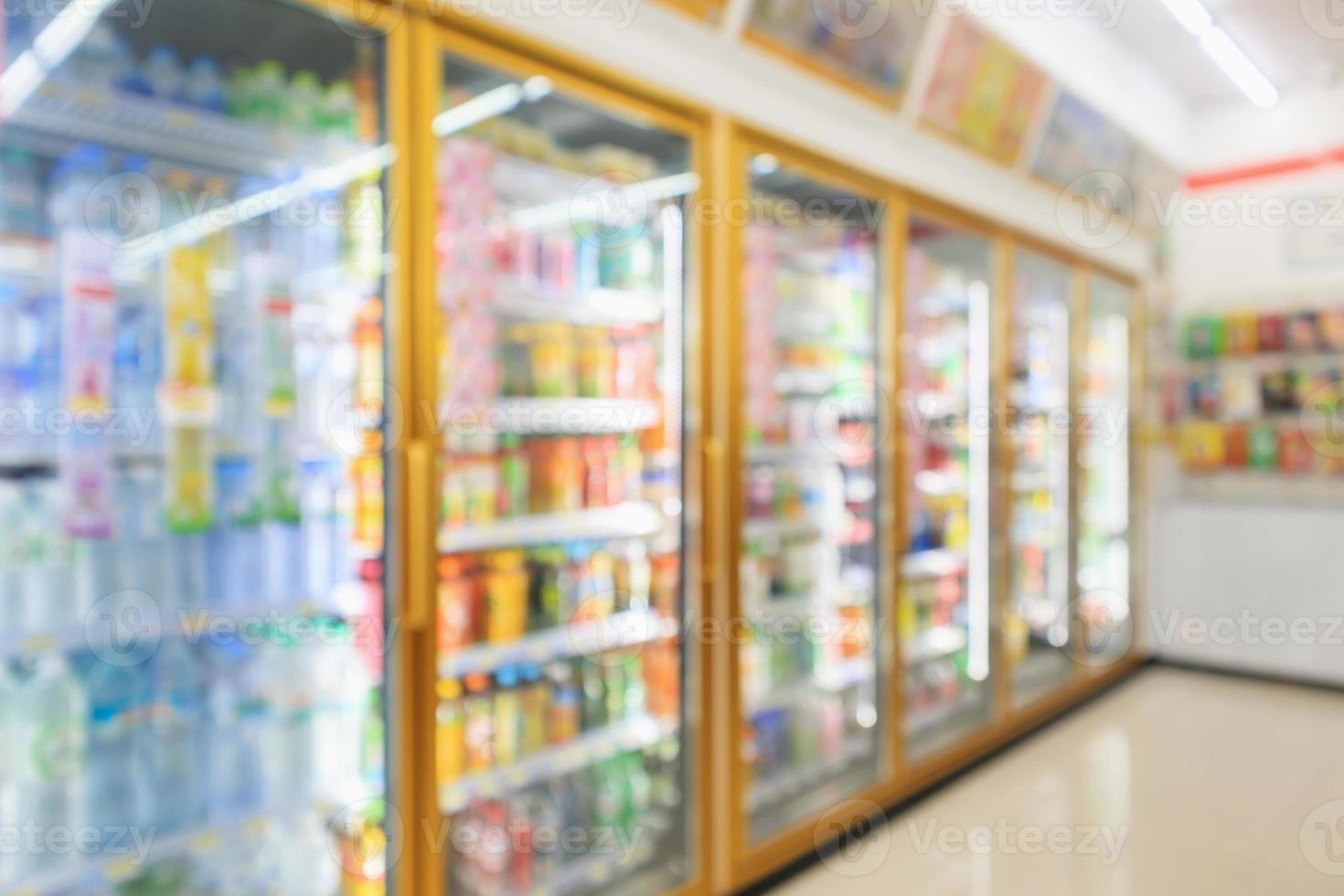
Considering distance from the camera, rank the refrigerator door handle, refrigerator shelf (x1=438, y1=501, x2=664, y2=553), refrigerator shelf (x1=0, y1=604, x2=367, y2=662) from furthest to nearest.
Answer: refrigerator shelf (x1=438, y1=501, x2=664, y2=553), the refrigerator door handle, refrigerator shelf (x1=0, y1=604, x2=367, y2=662)

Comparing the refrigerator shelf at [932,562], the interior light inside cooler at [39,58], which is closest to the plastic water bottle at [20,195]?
the interior light inside cooler at [39,58]

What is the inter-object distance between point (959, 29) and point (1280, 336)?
335 cm

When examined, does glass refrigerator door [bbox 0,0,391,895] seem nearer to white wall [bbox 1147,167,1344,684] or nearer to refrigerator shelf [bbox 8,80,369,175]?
refrigerator shelf [bbox 8,80,369,175]

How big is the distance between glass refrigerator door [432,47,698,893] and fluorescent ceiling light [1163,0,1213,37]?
2.48 m

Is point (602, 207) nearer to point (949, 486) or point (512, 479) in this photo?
point (512, 479)

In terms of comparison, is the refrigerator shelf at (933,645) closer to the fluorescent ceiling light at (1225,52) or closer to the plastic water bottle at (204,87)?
the fluorescent ceiling light at (1225,52)

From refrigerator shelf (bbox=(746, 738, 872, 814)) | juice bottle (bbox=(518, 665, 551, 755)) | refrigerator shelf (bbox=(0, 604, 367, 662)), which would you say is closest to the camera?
refrigerator shelf (bbox=(0, 604, 367, 662))

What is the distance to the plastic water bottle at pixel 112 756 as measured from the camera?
6.06 ft

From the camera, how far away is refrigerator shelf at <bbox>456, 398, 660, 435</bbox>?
250 centimetres

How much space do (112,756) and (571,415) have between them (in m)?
1.34

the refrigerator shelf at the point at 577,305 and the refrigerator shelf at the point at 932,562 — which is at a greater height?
the refrigerator shelf at the point at 577,305

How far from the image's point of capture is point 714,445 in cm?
265

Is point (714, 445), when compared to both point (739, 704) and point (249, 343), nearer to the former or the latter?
point (739, 704)

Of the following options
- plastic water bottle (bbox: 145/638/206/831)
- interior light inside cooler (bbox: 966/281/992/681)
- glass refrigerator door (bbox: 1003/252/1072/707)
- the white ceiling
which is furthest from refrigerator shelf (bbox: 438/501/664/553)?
the white ceiling
